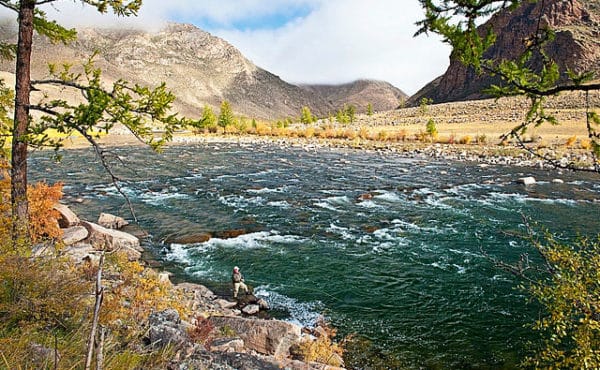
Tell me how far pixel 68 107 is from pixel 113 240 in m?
7.97

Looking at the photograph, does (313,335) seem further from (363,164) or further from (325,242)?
(363,164)

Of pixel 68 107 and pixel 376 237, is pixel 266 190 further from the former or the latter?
pixel 68 107

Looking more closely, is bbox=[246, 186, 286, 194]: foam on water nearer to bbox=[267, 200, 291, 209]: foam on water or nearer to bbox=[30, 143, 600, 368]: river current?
bbox=[30, 143, 600, 368]: river current

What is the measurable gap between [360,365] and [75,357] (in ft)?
17.3

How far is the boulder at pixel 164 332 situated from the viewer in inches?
189

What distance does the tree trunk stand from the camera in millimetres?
6203

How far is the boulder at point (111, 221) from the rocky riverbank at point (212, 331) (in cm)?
221

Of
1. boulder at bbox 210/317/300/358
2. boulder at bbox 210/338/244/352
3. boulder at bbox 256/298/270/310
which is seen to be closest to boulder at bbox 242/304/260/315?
boulder at bbox 256/298/270/310

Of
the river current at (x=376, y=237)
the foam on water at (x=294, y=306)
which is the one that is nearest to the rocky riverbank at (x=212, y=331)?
the foam on water at (x=294, y=306)

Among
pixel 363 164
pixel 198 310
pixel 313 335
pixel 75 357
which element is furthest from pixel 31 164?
pixel 75 357

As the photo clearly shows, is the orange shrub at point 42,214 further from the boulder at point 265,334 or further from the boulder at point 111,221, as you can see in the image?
the boulder at point 265,334

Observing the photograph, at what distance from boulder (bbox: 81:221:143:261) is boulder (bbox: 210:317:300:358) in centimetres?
589

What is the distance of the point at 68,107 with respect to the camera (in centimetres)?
615

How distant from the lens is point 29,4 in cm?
620
